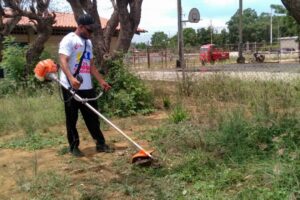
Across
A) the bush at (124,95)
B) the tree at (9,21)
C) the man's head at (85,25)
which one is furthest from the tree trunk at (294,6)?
the tree at (9,21)

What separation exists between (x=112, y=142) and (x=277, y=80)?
12.1 ft

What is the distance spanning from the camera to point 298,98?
7539 mm

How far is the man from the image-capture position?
641 centimetres

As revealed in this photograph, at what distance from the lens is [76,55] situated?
6.57m

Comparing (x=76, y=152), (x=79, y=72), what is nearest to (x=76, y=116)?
(x=76, y=152)

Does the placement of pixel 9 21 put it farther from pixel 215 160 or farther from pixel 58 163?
pixel 215 160

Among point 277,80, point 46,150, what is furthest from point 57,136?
point 277,80

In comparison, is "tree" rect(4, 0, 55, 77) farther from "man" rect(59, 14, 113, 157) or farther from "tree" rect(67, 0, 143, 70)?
"man" rect(59, 14, 113, 157)

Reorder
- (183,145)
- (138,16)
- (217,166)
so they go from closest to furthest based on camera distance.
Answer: (217,166) < (183,145) < (138,16)

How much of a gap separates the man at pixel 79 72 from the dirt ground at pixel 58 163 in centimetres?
23

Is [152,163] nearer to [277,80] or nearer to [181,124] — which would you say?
[181,124]

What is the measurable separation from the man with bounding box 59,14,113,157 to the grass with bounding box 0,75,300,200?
1.64ft

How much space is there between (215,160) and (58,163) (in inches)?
81.4

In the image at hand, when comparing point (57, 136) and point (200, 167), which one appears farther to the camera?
point (57, 136)
